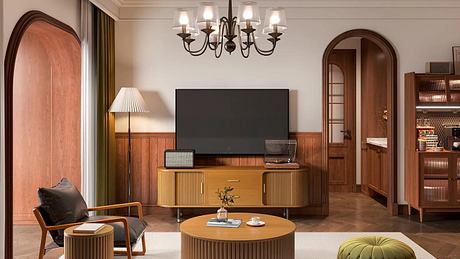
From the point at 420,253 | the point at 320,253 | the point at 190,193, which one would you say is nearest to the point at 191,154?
the point at 190,193

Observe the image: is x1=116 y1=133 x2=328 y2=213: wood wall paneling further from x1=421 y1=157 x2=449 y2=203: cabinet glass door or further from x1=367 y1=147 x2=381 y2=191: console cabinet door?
x1=367 y1=147 x2=381 y2=191: console cabinet door

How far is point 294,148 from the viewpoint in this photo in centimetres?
663

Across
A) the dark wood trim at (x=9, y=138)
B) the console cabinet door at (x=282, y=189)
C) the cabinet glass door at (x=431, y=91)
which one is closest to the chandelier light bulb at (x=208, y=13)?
the dark wood trim at (x=9, y=138)

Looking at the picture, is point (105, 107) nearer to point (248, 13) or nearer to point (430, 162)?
point (248, 13)

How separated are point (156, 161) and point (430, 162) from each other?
11.3 feet

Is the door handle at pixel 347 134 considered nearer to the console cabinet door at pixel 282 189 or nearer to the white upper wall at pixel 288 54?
the white upper wall at pixel 288 54

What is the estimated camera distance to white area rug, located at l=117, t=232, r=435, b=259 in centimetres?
479

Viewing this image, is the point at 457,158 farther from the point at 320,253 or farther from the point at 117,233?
the point at 117,233

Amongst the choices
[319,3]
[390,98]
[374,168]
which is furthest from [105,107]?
[374,168]

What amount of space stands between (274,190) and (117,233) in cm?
256

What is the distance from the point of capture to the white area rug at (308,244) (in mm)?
4785

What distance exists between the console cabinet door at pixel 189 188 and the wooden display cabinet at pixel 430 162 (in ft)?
8.70

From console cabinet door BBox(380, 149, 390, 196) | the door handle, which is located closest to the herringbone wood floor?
console cabinet door BBox(380, 149, 390, 196)

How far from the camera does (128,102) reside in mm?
6297
